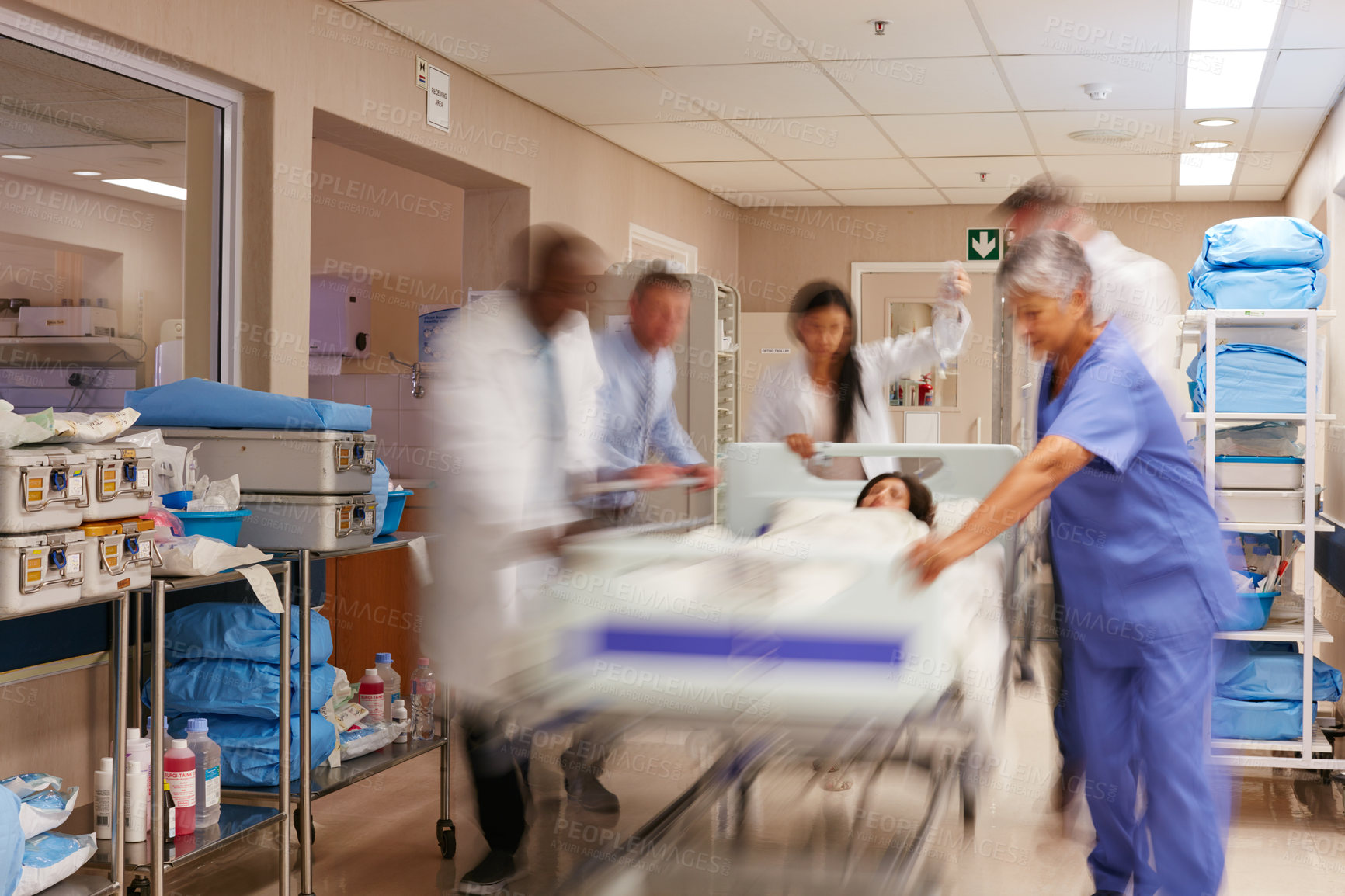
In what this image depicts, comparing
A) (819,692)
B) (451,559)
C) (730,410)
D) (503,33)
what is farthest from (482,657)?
(730,410)

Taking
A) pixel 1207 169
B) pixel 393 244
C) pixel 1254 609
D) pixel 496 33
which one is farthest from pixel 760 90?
pixel 1207 169

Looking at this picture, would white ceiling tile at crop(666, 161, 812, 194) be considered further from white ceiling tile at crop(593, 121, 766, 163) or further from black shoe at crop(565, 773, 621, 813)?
black shoe at crop(565, 773, 621, 813)

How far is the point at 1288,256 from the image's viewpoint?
3758 mm

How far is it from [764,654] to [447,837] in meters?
1.74

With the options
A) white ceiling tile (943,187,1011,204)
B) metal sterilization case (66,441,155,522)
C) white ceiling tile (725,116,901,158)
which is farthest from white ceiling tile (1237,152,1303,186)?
metal sterilization case (66,441,155,522)

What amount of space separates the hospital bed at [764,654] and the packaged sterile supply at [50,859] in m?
0.94

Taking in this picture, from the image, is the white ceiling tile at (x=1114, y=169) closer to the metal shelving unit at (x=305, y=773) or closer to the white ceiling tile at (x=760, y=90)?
the white ceiling tile at (x=760, y=90)

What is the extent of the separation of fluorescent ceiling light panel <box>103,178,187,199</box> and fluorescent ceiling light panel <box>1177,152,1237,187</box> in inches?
192

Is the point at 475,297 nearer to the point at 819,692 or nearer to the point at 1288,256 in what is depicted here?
the point at 1288,256

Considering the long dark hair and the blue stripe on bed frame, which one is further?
the long dark hair

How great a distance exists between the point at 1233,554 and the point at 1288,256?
3.23 feet

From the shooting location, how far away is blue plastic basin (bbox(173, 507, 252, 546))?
2590 millimetres

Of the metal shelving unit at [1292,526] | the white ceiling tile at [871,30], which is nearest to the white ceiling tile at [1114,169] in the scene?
the white ceiling tile at [871,30]

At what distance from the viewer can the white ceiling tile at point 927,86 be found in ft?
15.3
